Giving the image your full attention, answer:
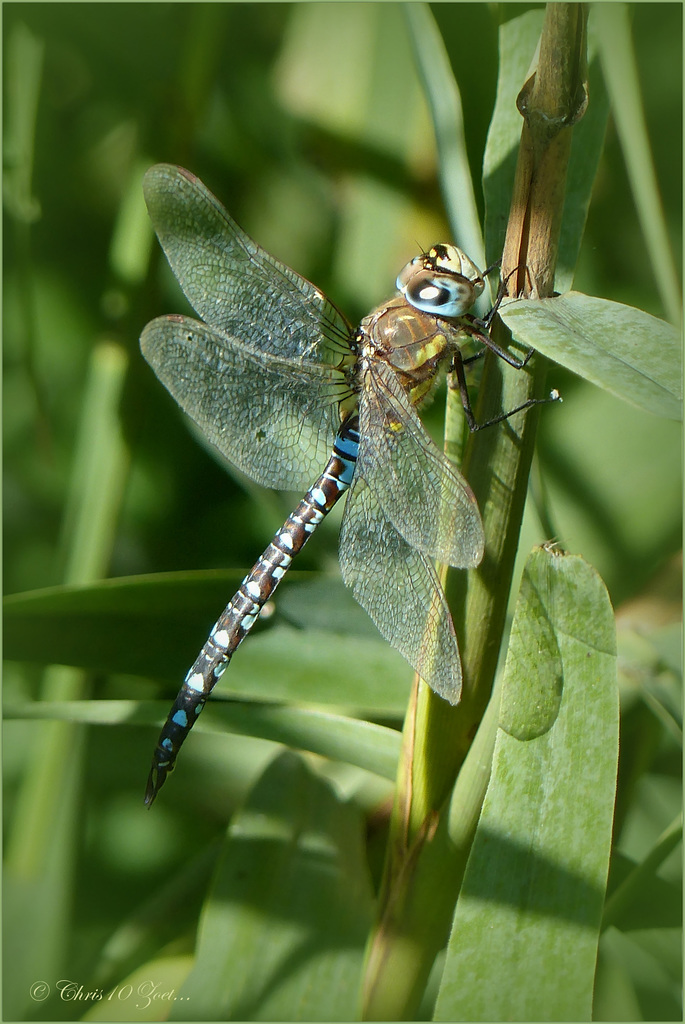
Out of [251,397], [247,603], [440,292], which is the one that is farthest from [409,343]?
[247,603]

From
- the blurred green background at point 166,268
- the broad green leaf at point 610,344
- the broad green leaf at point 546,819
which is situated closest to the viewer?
the broad green leaf at point 610,344

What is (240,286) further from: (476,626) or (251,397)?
(476,626)

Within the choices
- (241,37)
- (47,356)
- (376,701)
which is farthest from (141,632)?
(241,37)

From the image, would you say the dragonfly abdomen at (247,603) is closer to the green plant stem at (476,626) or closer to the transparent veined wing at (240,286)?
the transparent veined wing at (240,286)

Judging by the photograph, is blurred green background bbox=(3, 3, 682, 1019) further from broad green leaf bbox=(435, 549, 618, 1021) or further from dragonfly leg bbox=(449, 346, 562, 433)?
broad green leaf bbox=(435, 549, 618, 1021)

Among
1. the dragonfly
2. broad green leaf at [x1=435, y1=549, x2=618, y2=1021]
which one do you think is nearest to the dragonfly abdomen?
the dragonfly

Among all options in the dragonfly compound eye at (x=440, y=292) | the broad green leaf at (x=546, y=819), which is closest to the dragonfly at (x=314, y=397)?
the dragonfly compound eye at (x=440, y=292)

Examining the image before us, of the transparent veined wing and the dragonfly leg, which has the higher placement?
the transparent veined wing
